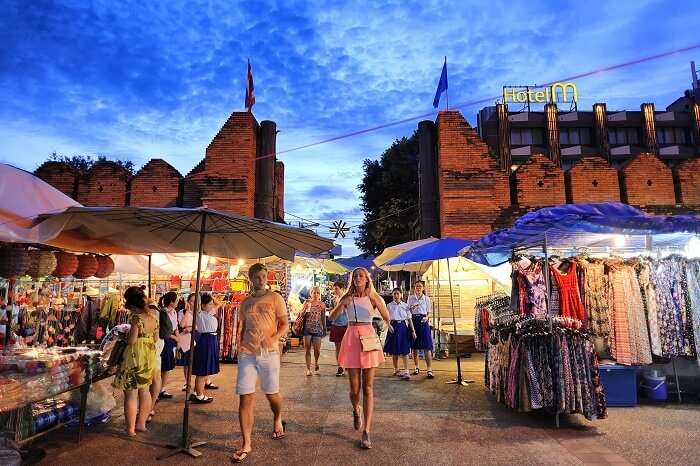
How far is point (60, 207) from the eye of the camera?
16.7 feet

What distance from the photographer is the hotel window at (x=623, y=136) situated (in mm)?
47312

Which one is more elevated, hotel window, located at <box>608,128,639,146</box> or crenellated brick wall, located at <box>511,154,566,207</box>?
hotel window, located at <box>608,128,639,146</box>

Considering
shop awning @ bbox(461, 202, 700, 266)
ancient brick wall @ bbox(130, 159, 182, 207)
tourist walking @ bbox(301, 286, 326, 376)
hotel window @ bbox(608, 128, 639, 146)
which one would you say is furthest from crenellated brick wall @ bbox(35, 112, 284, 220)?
hotel window @ bbox(608, 128, 639, 146)

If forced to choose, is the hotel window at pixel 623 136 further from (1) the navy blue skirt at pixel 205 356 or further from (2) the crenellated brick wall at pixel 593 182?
(1) the navy blue skirt at pixel 205 356

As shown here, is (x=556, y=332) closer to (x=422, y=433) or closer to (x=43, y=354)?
(x=422, y=433)

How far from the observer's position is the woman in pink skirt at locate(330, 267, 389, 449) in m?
4.80

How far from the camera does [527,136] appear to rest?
1841 inches

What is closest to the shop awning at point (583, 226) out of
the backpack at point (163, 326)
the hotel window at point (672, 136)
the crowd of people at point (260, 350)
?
the crowd of people at point (260, 350)

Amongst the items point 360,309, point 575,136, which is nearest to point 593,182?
point 360,309

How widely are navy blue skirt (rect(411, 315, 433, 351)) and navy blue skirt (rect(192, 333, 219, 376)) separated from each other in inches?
160

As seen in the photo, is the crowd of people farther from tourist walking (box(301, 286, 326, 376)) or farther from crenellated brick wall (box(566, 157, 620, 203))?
crenellated brick wall (box(566, 157, 620, 203))

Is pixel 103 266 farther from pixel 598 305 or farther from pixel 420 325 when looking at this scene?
pixel 598 305

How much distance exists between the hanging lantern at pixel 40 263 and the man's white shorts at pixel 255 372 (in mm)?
3073

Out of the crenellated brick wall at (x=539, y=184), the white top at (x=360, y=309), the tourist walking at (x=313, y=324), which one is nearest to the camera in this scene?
the white top at (x=360, y=309)
